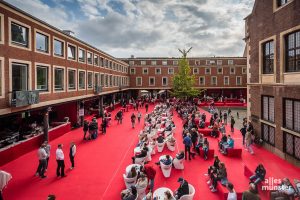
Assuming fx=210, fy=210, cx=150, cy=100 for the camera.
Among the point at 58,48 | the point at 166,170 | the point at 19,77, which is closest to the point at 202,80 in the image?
the point at 58,48

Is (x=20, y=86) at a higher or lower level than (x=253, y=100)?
higher

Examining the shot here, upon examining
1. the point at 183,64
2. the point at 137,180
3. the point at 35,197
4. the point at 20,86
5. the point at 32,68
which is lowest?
the point at 35,197

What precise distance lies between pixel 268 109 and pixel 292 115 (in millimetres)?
2890

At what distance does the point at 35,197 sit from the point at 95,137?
385 inches

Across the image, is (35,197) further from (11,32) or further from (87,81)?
(87,81)

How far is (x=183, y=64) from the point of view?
42.7 meters

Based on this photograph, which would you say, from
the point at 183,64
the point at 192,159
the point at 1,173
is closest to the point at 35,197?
the point at 1,173

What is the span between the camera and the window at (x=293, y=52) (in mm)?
12127

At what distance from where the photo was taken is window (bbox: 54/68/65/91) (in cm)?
1816

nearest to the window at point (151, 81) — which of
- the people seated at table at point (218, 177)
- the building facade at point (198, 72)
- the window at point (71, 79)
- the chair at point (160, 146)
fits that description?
the building facade at point (198, 72)

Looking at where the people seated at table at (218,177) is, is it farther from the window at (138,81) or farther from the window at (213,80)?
the window at (213,80)

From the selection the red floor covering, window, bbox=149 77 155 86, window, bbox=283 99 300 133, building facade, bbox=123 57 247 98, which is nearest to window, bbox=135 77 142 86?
building facade, bbox=123 57 247 98

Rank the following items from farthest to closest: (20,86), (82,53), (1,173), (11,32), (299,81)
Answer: (82,53), (20,86), (11,32), (299,81), (1,173)

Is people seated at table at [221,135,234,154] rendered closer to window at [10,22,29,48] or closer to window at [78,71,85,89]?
window at [10,22,29,48]
